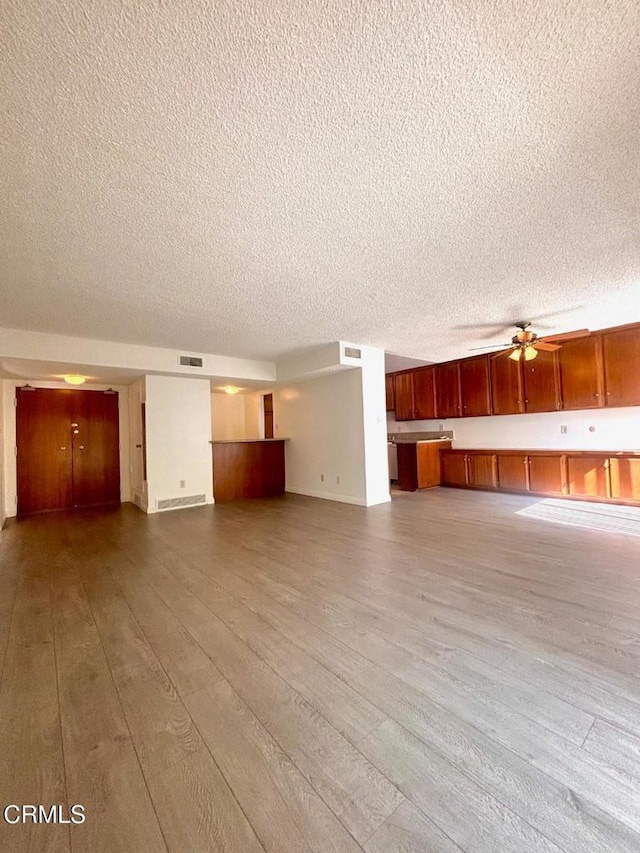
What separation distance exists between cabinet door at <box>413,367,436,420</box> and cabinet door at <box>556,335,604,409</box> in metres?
2.30

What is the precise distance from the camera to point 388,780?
3.58 ft

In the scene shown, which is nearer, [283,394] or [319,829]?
[319,829]

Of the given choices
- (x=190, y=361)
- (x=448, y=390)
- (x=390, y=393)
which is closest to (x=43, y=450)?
(x=190, y=361)

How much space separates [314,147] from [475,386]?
19.5ft

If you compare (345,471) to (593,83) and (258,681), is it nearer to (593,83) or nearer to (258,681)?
(258,681)

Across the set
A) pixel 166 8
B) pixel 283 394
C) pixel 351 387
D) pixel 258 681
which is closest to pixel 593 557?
pixel 258 681

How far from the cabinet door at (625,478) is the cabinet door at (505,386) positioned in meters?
1.56

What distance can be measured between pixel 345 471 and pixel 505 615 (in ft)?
12.3

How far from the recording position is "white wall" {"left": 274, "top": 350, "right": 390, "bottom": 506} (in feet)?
17.9

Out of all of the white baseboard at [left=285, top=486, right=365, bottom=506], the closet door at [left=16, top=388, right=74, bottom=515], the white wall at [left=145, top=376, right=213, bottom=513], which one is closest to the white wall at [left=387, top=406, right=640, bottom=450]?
the white baseboard at [left=285, top=486, right=365, bottom=506]

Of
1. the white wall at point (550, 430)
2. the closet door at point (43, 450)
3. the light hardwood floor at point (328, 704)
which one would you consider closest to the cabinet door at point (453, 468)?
the white wall at point (550, 430)

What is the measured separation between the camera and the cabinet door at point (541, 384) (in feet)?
18.6

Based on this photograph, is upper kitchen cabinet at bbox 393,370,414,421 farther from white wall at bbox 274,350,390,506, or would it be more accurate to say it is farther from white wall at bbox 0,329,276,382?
white wall at bbox 0,329,276,382

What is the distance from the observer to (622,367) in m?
5.06
